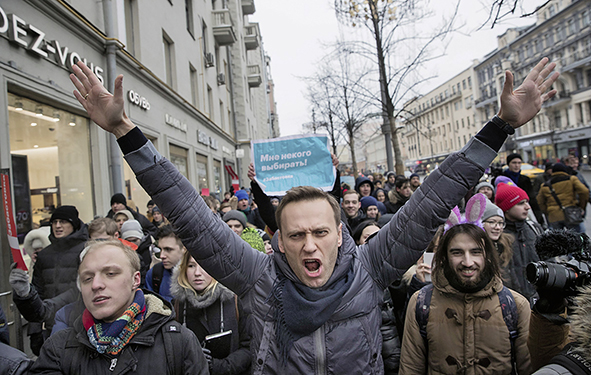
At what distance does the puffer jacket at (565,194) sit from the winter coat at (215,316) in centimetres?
691

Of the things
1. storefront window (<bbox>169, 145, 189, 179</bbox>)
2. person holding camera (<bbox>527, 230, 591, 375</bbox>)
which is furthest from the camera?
storefront window (<bbox>169, 145, 189, 179</bbox>)

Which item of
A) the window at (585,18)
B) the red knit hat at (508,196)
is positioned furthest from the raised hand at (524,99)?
the window at (585,18)

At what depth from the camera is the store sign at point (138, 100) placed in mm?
9234

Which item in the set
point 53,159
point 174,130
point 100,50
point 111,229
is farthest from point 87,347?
point 174,130

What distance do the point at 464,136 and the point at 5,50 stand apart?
72.9 meters

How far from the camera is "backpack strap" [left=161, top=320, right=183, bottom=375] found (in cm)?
195

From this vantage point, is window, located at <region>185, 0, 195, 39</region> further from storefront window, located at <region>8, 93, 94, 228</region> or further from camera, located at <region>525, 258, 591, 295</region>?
camera, located at <region>525, 258, 591, 295</region>

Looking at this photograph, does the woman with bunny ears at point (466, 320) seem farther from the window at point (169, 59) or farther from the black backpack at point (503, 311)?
the window at point (169, 59)

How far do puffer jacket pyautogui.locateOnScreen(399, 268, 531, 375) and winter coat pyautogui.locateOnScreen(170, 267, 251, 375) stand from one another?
112 cm

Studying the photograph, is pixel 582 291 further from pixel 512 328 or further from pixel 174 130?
pixel 174 130

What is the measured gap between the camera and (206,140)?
17281 millimetres

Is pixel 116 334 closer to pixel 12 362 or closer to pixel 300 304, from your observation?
pixel 12 362

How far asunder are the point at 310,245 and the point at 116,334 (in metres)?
1.11

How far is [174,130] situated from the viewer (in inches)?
502
